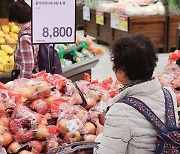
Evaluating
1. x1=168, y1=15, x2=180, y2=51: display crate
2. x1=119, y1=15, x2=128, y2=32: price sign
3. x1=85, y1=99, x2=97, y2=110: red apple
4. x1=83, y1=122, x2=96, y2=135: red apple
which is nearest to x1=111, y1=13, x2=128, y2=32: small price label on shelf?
x1=119, y1=15, x2=128, y2=32: price sign

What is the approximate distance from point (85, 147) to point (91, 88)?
0.80 m

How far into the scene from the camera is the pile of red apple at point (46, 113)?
221 cm

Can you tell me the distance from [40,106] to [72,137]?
0.33 m

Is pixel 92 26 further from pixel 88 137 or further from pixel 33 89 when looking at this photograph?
pixel 88 137

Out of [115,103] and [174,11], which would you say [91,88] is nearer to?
[115,103]

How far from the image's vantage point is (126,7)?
8.55 metres

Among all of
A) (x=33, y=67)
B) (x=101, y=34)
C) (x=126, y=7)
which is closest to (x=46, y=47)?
(x=33, y=67)

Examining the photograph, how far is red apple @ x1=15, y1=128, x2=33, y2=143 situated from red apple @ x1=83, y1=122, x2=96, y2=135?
314mm

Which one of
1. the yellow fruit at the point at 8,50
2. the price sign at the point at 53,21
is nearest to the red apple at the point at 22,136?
the price sign at the point at 53,21

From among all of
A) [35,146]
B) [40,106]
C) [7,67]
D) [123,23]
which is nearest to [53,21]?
[40,106]

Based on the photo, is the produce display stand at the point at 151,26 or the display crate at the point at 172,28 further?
the display crate at the point at 172,28

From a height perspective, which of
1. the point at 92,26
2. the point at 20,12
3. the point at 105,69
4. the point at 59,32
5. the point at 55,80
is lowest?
the point at 105,69

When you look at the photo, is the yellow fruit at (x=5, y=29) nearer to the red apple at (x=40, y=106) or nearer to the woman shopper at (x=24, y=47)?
the woman shopper at (x=24, y=47)

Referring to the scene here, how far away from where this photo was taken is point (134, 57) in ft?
6.03
